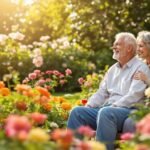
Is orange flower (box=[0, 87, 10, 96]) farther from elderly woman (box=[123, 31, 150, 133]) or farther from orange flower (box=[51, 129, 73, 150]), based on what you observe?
orange flower (box=[51, 129, 73, 150])

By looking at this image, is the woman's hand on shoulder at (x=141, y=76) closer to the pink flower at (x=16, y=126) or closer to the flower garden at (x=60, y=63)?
the flower garden at (x=60, y=63)

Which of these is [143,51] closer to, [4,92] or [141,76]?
[141,76]

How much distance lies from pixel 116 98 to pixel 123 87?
12cm

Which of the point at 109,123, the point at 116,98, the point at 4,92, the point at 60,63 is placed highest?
the point at 4,92

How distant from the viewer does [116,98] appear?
4.96 metres

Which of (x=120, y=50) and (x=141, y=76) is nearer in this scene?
(x=141, y=76)

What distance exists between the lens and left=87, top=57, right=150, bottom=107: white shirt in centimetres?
476

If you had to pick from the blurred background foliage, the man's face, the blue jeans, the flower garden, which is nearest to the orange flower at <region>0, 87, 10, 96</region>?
the flower garden

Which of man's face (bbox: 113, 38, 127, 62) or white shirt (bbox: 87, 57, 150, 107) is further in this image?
man's face (bbox: 113, 38, 127, 62)

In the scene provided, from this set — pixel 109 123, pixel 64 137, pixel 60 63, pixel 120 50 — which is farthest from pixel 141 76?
pixel 60 63

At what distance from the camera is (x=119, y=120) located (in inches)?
182

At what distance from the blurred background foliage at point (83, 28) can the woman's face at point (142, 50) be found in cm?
759

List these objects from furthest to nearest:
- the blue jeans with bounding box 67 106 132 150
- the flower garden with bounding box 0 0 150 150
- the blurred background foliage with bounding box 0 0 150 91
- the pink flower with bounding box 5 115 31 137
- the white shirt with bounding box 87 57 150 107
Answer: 1. the blurred background foliage with bounding box 0 0 150 91
2. the white shirt with bounding box 87 57 150 107
3. the blue jeans with bounding box 67 106 132 150
4. the flower garden with bounding box 0 0 150 150
5. the pink flower with bounding box 5 115 31 137

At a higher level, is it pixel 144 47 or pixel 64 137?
pixel 144 47
